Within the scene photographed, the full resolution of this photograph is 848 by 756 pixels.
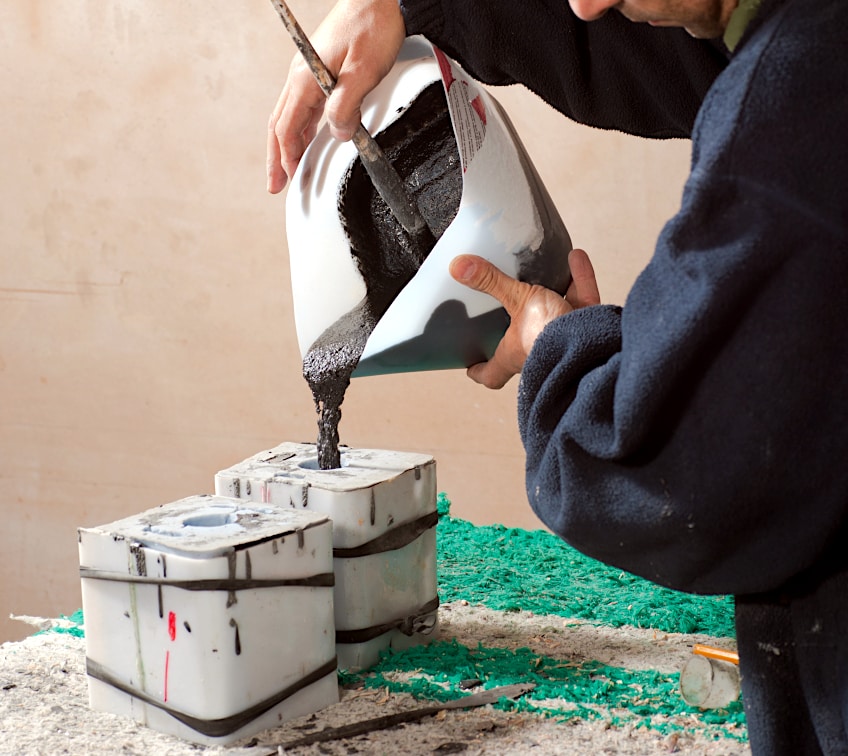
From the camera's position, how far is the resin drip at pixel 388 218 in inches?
38.0

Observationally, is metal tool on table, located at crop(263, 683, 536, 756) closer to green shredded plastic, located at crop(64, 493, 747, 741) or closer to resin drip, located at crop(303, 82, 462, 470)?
green shredded plastic, located at crop(64, 493, 747, 741)

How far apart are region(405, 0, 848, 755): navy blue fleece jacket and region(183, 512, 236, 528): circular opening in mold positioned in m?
0.38

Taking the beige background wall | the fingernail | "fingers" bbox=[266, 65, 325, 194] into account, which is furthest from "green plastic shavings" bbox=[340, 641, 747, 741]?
the beige background wall

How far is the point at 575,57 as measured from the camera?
99 centimetres

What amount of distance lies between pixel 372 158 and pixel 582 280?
0.69ft

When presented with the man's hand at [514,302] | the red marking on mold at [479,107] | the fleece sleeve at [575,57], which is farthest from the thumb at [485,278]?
the fleece sleeve at [575,57]

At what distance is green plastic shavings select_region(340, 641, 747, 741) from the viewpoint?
2.98ft

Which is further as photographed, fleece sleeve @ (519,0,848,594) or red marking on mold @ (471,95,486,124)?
red marking on mold @ (471,95,486,124)

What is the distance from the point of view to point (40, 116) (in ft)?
7.66

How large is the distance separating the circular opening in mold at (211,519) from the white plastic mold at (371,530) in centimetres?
5

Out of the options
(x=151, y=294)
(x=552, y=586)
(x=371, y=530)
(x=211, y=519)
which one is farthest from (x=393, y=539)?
(x=151, y=294)

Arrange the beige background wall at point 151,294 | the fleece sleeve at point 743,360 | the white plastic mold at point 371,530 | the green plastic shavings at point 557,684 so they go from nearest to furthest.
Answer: the fleece sleeve at point 743,360, the green plastic shavings at point 557,684, the white plastic mold at point 371,530, the beige background wall at point 151,294

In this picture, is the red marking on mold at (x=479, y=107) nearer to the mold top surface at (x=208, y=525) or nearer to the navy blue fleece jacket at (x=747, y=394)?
the navy blue fleece jacket at (x=747, y=394)

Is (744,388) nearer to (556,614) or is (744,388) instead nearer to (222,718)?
(222,718)
